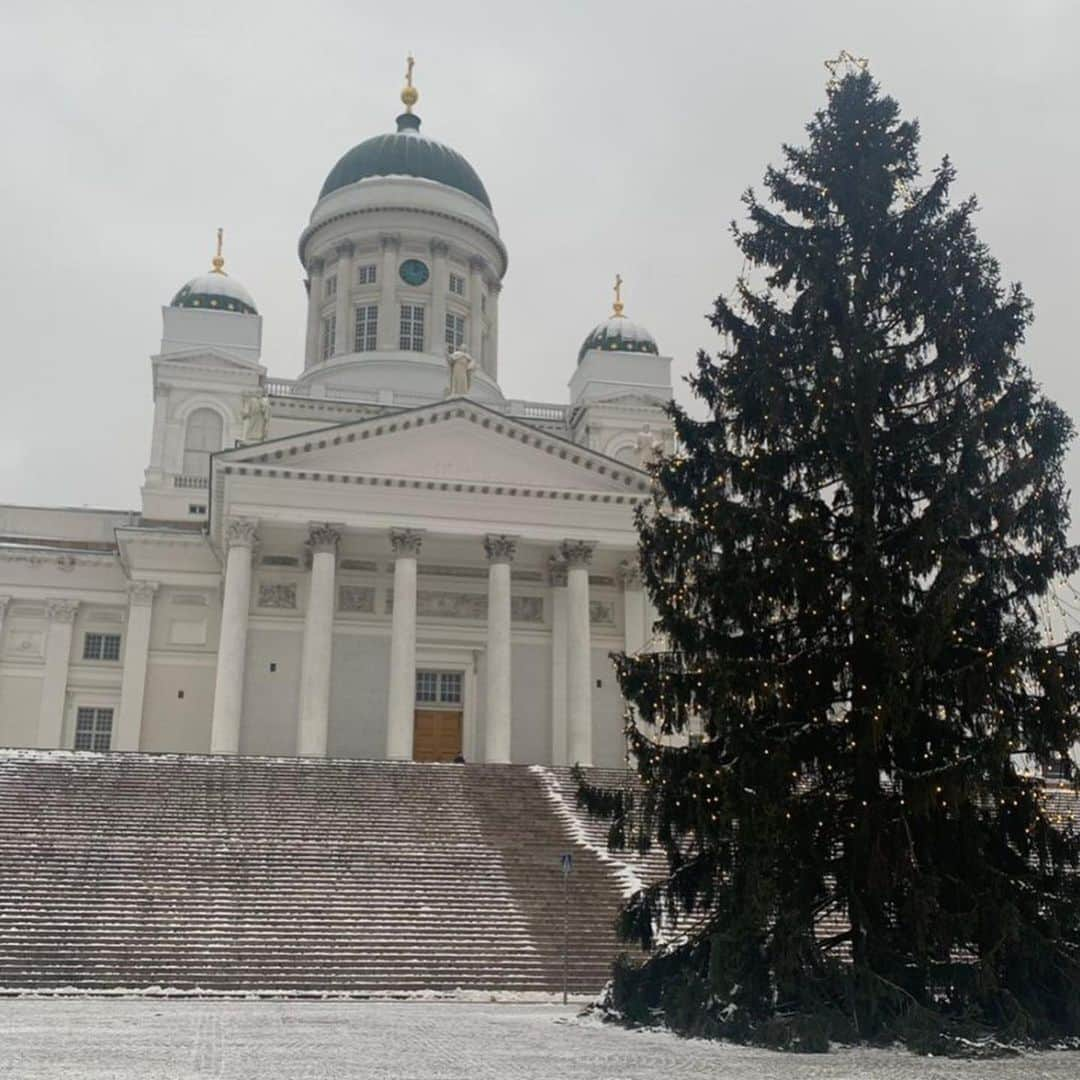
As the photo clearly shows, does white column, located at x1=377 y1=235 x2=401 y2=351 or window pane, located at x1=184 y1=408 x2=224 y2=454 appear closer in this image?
window pane, located at x1=184 y1=408 x2=224 y2=454

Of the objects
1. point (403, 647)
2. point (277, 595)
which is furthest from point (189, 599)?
point (403, 647)

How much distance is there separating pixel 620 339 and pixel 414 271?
832cm

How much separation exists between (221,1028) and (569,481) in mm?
24464

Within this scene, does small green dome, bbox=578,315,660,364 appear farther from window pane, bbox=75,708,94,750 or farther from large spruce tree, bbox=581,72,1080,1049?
large spruce tree, bbox=581,72,1080,1049

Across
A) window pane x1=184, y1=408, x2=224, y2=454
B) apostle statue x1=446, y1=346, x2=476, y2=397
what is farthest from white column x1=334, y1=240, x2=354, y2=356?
apostle statue x1=446, y1=346, x2=476, y2=397

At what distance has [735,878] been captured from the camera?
12188 millimetres

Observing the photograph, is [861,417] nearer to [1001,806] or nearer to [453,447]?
[1001,806]

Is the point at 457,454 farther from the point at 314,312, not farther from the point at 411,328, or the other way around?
the point at 314,312

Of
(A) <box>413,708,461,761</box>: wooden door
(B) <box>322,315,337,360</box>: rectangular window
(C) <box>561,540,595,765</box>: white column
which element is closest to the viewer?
(C) <box>561,540,595,765</box>: white column

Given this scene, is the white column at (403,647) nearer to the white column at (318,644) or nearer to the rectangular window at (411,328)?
the white column at (318,644)

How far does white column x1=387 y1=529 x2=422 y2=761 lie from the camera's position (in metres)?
33.1

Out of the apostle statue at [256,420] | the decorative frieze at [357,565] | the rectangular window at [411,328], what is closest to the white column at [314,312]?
the rectangular window at [411,328]

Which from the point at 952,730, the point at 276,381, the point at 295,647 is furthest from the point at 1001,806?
the point at 276,381

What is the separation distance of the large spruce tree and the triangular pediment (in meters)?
20.9
